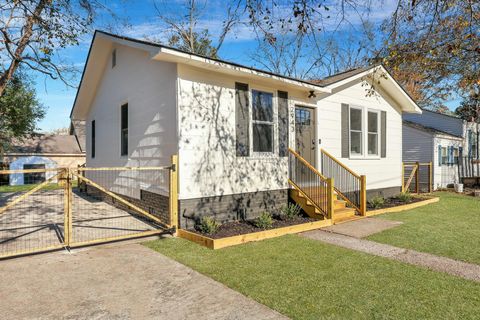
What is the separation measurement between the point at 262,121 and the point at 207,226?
10.2 ft

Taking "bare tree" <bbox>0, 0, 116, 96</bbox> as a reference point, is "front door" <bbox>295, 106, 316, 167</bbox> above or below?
below

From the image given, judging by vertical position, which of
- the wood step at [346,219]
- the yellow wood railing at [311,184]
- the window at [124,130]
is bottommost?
the wood step at [346,219]

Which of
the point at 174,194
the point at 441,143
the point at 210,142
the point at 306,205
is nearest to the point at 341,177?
the point at 306,205

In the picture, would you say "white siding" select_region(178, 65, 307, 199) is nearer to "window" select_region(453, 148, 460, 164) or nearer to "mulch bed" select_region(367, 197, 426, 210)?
"mulch bed" select_region(367, 197, 426, 210)

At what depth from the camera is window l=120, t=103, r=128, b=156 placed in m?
9.74

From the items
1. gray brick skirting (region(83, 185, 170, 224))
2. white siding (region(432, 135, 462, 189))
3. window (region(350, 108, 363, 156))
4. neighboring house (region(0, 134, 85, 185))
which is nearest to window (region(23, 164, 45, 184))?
neighboring house (region(0, 134, 85, 185))

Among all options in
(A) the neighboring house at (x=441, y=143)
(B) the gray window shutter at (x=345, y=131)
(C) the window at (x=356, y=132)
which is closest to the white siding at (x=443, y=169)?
(A) the neighboring house at (x=441, y=143)

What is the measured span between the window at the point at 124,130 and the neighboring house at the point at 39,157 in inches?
727

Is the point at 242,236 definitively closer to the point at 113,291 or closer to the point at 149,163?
the point at 113,291

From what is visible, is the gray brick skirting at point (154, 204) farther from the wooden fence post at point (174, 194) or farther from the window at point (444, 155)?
the window at point (444, 155)

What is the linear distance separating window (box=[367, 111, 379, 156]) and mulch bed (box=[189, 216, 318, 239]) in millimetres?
4805

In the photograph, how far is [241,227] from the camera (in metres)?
7.21

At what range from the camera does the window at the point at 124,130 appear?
9743 mm

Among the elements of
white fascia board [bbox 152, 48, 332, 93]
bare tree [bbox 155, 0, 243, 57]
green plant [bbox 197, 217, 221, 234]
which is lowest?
green plant [bbox 197, 217, 221, 234]
